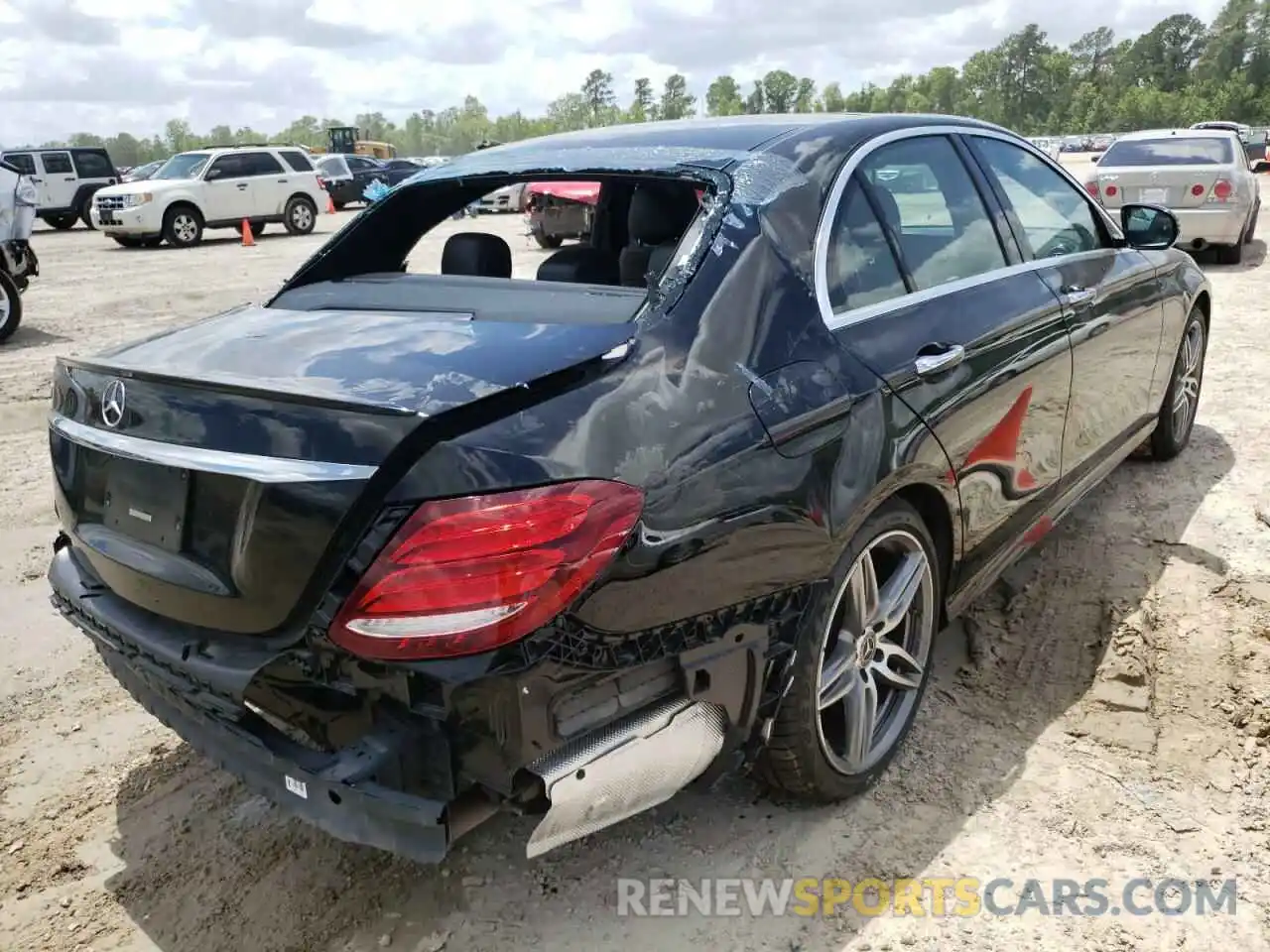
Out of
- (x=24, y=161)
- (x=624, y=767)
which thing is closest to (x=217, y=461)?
(x=624, y=767)

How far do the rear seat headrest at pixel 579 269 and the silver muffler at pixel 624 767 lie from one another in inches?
58.1

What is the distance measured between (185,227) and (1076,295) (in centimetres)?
2014

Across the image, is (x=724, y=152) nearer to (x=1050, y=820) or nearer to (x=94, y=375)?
(x=94, y=375)

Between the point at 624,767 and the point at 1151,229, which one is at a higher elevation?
the point at 1151,229

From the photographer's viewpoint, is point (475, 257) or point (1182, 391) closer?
point (475, 257)

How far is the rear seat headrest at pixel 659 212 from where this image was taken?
2951mm

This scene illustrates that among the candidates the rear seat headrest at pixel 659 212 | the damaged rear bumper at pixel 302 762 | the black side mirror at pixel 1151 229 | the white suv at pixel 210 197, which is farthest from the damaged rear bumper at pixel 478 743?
the white suv at pixel 210 197

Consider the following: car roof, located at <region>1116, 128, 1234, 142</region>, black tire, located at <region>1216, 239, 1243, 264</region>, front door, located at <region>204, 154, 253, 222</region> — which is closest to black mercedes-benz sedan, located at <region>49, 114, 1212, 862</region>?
car roof, located at <region>1116, 128, 1234, 142</region>

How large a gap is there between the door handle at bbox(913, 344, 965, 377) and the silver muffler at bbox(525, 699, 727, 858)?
1075 millimetres

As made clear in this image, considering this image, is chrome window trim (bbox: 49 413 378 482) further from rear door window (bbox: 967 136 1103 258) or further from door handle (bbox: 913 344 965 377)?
rear door window (bbox: 967 136 1103 258)

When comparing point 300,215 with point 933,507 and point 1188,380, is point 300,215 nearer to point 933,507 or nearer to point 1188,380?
point 1188,380

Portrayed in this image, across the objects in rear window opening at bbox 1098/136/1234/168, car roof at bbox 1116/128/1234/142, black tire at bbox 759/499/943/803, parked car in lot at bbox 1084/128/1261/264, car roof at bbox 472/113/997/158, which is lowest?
black tire at bbox 759/499/943/803

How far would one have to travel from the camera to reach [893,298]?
8.93 feet

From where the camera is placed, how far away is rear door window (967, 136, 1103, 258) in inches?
138
